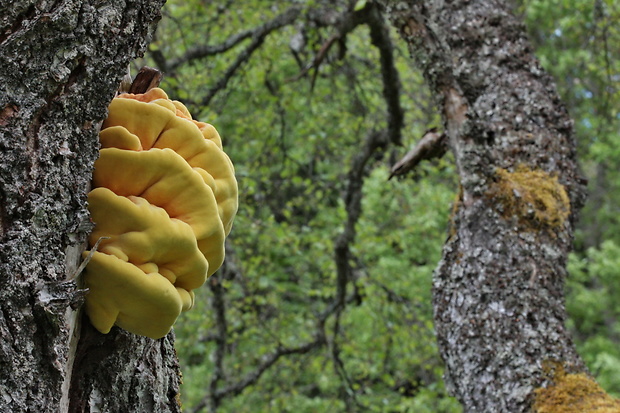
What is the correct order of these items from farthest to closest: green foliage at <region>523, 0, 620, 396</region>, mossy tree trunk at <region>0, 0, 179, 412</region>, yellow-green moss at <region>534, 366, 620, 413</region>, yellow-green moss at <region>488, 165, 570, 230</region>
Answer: green foliage at <region>523, 0, 620, 396</region>
yellow-green moss at <region>488, 165, 570, 230</region>
yellow-green moss at <region>534, 366, 620, 413</region>
mossy tree trunk at <region>0, 0, 179, 412</region>

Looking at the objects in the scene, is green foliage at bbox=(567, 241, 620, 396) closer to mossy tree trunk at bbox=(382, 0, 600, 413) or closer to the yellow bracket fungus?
mossy tree trunk at bbox=(382, 0, 600, 413)

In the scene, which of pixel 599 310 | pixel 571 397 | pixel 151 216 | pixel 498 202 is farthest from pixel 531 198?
pixel 599 310

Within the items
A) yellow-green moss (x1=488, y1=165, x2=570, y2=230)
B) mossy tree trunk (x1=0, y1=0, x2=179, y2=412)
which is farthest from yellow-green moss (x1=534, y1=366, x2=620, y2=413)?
mossy tree trunk (x1=0, y1=0, x2=179, y2=412)

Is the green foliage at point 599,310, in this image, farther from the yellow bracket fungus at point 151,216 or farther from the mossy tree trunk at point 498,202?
the yellow bracket fungus at point 151,216

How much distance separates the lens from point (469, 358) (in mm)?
1976

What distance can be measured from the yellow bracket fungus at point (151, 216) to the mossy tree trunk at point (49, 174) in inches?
1.7

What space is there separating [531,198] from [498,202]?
11 cm

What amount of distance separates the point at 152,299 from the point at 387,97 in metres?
4.06

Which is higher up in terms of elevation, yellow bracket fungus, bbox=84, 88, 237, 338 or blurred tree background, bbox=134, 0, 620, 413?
blurred tree background, bbox=134, 0, 620, 413

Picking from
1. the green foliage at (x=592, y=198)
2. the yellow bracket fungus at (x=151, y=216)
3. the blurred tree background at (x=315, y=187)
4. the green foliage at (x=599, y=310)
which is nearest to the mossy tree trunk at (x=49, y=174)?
the yellow bracket fungus at (x=151, y=216)

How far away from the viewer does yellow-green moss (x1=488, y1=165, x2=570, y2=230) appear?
2115mm

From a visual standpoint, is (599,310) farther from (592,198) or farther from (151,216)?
(151,216)

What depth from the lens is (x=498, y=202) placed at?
2.14 meters

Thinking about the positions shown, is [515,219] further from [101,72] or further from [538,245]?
[101,72]
